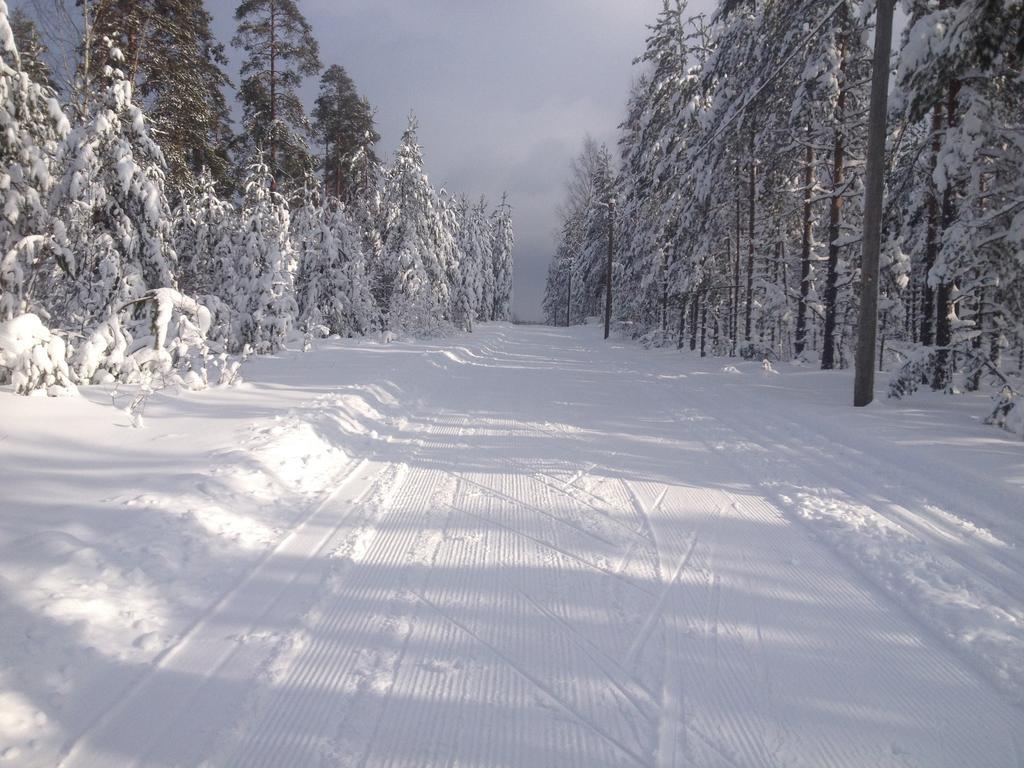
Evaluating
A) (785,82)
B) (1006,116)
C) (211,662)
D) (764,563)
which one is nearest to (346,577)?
(211,662)

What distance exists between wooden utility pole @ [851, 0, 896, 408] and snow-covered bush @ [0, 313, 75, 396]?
1208 centimetres

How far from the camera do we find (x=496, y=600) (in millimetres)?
3307

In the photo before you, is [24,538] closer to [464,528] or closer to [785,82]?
[464,528]

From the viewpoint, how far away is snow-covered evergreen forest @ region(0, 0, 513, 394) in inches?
307

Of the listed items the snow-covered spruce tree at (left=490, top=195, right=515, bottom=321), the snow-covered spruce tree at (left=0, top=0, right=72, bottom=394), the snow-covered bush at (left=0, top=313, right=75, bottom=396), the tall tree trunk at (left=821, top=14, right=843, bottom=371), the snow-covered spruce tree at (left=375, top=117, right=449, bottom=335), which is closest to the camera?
the snow-covered bush at (left=0, top=313, right=75, bottom=396)

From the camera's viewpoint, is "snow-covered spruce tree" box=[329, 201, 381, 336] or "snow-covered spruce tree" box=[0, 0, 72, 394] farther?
"snow-covered spruce tree" box=[329, 201, 381, 336]

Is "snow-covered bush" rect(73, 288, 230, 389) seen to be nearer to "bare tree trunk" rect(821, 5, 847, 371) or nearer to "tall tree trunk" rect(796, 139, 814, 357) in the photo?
"bare tree trunk" rect(821, 5, 847, 371)

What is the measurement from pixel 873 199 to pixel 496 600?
32.9ft

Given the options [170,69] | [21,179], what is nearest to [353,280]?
[170,69]

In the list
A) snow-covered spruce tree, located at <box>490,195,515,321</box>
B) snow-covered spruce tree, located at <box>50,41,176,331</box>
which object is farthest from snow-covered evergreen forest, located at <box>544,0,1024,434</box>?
snow-covered spruce tree, located at <box>490,195,515,321</box>

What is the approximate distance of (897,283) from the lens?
Result: 14164mm

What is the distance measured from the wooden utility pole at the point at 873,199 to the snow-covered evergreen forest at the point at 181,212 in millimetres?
10569

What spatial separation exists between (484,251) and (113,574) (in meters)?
59.1

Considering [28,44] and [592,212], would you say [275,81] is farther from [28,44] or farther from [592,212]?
[592,212]
